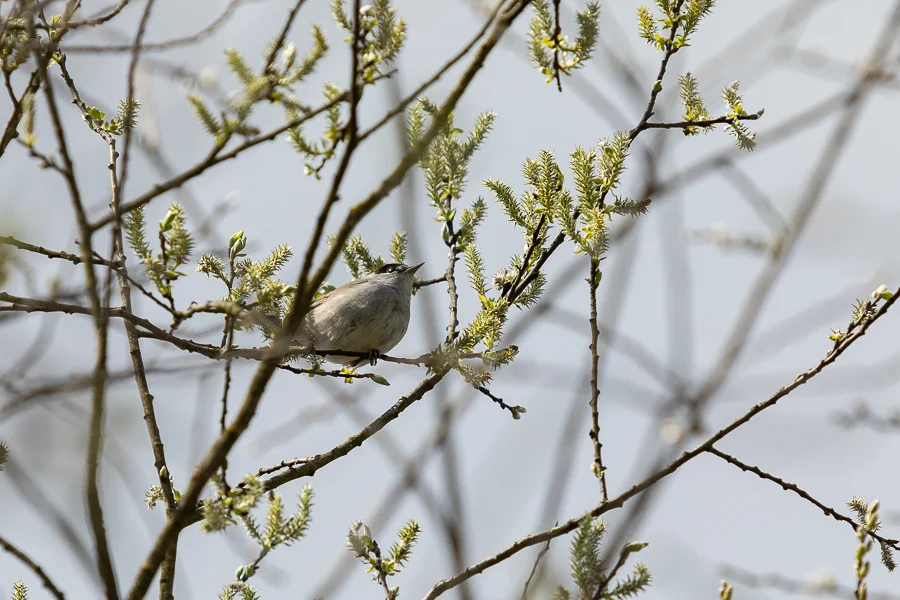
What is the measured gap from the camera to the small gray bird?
6.80m

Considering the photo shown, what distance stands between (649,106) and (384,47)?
59.4 inches

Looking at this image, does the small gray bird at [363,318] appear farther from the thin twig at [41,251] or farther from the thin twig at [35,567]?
the thin twig at [35,567]

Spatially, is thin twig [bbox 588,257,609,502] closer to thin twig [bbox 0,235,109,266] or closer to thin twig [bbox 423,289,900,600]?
thin twig [bbox 423,289,900,600]

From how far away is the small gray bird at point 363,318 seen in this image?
6.80 m

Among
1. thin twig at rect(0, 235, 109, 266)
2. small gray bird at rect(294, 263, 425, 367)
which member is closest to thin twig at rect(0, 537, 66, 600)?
thin twig at rect(0, 235, 109, 266)

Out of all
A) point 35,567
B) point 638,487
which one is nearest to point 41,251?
point 35,567

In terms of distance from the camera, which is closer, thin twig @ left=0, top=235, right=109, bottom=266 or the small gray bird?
thin twig @ left=0, top=235, right=109, bottom=266

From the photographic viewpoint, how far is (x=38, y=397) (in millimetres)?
3078

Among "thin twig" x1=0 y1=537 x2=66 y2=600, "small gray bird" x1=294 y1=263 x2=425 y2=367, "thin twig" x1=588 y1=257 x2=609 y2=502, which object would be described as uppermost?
"small gray bird" x1=294 y1=263 x2=425 y2=367

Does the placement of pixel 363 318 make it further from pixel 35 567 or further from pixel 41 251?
pixel 35 567

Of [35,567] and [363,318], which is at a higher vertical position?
[363,318]

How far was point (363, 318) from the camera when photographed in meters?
6.82

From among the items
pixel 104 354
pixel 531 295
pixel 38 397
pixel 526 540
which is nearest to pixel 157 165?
pixel 38 397

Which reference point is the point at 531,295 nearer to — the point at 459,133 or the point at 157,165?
the point at 459,133
